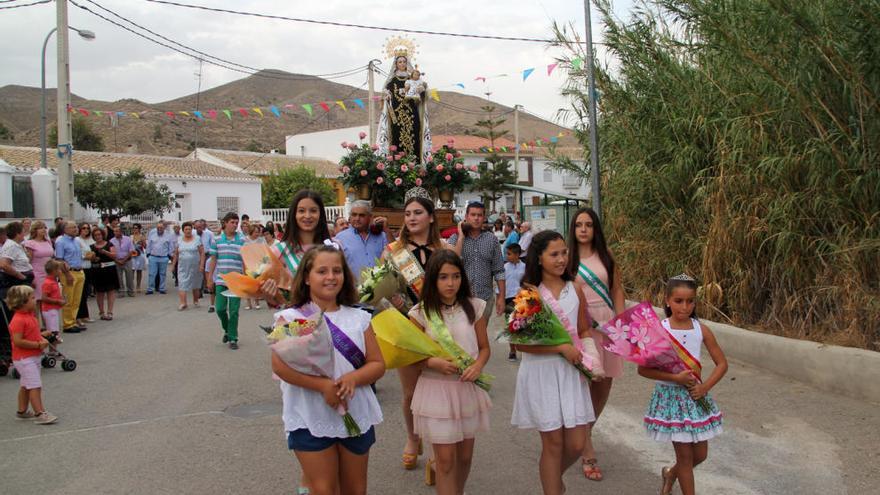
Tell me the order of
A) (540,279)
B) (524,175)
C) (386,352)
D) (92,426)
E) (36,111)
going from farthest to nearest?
(36,111)
(524,175)
(92,426)
(540,279)
(386,352)

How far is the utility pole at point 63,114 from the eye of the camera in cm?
1476

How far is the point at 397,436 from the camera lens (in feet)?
19.4

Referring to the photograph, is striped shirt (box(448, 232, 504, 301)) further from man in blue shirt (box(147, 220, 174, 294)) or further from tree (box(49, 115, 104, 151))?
tree (box(49, 115, 104, 151))

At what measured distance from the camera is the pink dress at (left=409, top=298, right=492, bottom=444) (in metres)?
4.01

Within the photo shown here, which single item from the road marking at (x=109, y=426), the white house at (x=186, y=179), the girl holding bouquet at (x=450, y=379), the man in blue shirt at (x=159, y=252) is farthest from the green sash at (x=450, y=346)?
the white house at (x=186, y=179)

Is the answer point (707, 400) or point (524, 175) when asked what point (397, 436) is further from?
point (524, 175)

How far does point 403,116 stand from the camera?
12297 mm

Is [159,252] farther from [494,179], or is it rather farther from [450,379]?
[494,179]

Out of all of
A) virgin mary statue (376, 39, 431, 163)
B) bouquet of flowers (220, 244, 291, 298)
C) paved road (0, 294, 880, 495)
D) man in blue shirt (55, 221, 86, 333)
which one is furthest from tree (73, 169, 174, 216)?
bouquet of flowers (220, 244, 291, 298)

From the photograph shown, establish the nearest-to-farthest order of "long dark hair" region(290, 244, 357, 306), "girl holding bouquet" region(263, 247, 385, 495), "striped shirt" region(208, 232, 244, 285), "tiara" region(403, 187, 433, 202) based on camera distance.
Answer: "girl holding bouquet" region(263, 247, 385, 495) → "long dark hair" region(290, 244, 357, 306) → "tiara" region(403, 187, 433, 202) → "striped shirt" region(208, 232, 244, 285)

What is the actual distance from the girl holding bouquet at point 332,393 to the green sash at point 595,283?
6.26 feet

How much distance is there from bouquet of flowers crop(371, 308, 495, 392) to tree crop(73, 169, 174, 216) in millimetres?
27556

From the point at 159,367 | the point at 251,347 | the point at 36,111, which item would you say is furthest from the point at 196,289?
the point at 36,111

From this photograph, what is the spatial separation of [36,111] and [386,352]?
407 ft
